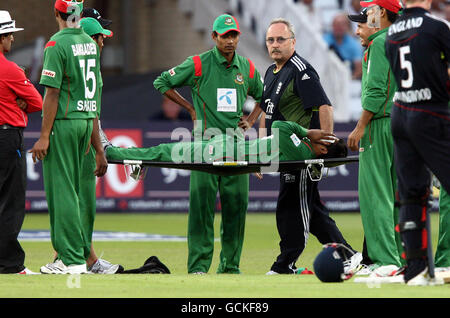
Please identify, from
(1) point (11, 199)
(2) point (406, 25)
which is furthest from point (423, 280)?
(1) point (11, 199)

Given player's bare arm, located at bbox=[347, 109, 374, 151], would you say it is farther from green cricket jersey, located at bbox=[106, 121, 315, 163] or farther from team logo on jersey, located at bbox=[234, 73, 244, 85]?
team logo on jersey, located at bbox=[234, 73, 244, 85]

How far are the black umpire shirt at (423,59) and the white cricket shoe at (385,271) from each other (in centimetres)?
182

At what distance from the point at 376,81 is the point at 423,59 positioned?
148 centimetres

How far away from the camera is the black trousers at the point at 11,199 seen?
29.8ft

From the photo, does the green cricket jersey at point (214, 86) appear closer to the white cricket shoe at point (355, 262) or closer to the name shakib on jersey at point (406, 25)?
the white cricket shoe at point (355, 262)

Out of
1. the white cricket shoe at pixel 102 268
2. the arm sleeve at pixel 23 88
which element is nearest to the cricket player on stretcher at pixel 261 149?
the arm sleeve at pixel 23 88

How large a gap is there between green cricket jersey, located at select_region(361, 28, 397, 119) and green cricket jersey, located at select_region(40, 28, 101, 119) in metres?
2.61

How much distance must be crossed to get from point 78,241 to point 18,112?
1.50 meters

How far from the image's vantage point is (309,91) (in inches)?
372

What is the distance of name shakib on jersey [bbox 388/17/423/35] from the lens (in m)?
7.11

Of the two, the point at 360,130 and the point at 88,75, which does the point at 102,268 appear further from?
the point at 360,130

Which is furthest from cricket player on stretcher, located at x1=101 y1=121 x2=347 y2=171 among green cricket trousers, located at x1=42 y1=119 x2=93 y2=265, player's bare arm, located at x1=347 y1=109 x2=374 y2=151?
player's bare arm, located at x1=347 y1=109 x2=374 y2=151

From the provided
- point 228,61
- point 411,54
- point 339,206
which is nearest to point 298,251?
point 228,61

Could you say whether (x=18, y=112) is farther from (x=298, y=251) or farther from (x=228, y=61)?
(x=298, y=251)
